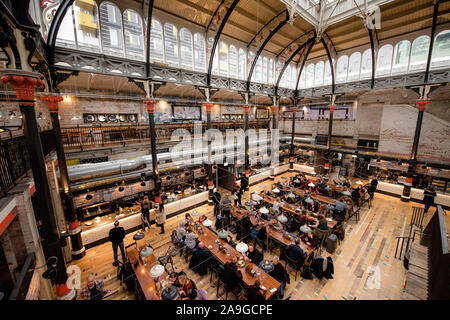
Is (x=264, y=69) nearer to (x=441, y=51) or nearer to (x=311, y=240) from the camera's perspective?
(x=441, y=51)

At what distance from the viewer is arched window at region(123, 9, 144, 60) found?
28.5 feet

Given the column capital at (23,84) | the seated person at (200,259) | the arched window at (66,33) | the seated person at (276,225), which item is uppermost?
the arched window at (66,33)

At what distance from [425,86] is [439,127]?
12.0ft

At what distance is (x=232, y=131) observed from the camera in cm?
1766

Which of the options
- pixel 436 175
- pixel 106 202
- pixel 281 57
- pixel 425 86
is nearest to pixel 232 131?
pixel 281 57

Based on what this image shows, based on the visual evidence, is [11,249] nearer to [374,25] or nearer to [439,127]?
[374,25]

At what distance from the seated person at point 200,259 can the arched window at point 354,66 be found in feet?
58.6

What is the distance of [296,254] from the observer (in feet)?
20.8

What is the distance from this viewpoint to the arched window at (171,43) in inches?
389

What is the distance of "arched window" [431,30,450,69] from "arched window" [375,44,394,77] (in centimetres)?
222

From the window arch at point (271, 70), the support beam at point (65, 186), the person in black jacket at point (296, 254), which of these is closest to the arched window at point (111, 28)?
the support beam at point (65, 186)

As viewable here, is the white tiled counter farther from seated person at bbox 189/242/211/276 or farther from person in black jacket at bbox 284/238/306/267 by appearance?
person in black jacket at bbox 284/238/306/267

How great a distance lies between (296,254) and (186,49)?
11546mm

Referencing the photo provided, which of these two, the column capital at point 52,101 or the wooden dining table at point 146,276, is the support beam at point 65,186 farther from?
the wooden dining table at point 146,276
